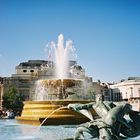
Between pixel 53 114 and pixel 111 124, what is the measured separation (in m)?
10.4

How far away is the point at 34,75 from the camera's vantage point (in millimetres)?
87250

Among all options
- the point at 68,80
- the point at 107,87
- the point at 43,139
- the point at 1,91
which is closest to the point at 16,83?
the point at 1,91

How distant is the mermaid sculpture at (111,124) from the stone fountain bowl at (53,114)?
8948mm

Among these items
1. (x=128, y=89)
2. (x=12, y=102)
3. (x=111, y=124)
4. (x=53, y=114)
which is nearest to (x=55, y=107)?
(x=53, y=114)

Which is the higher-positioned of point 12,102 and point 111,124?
point 12,102

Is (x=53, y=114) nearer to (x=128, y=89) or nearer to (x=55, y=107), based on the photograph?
(x=55, y=107)

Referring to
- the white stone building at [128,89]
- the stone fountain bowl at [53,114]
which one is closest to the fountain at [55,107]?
the stone fountain bowl at [53,114]

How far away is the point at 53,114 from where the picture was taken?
18.4 m

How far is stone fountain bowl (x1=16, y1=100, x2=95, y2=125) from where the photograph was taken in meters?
18.2

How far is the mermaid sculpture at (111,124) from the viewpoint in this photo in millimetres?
8195

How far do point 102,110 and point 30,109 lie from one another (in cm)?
1223

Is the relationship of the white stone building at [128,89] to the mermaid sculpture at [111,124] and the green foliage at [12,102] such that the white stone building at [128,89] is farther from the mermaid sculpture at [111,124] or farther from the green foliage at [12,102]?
the mermaid sculpture at [111,124]

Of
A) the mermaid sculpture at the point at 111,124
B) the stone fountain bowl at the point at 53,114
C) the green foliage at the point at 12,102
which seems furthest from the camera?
the green foliage at the point at 12,102

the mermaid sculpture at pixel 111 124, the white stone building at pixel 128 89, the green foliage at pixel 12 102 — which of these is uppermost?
the white stone building at pixel 128 89
